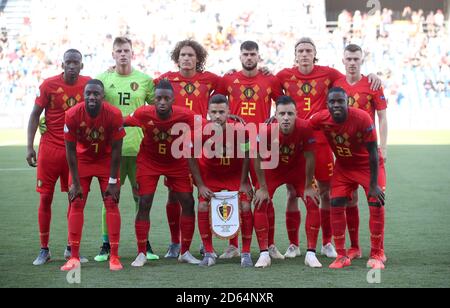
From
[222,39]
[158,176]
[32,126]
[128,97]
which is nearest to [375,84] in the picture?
[158,176]

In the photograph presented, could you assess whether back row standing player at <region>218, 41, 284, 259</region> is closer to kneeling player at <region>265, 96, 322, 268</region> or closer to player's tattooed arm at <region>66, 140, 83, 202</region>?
kneeling player at <region>265, 96, 322, 268</region>

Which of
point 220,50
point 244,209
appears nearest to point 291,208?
point 244,209

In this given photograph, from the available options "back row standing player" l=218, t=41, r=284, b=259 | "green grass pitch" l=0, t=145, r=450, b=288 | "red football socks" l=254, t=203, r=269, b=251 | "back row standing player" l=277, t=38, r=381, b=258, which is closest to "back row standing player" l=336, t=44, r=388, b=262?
"back row standing player" l=277, t=38, r=381, b=258

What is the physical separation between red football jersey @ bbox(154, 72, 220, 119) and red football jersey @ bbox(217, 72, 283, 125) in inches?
9.2

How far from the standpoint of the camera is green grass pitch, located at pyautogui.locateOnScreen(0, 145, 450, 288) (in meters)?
6.38

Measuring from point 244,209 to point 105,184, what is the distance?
1.26m

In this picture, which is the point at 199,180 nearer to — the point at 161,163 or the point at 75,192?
the point at 161,163

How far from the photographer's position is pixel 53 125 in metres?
7.72

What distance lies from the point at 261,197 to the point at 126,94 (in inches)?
64.3

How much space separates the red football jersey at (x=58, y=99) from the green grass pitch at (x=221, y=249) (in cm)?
112

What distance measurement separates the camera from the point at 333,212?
728cm

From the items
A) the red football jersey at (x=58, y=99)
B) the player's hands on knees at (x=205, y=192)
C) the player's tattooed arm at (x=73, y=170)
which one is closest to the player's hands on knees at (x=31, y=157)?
the red football jersey at (x=58, y=99)
